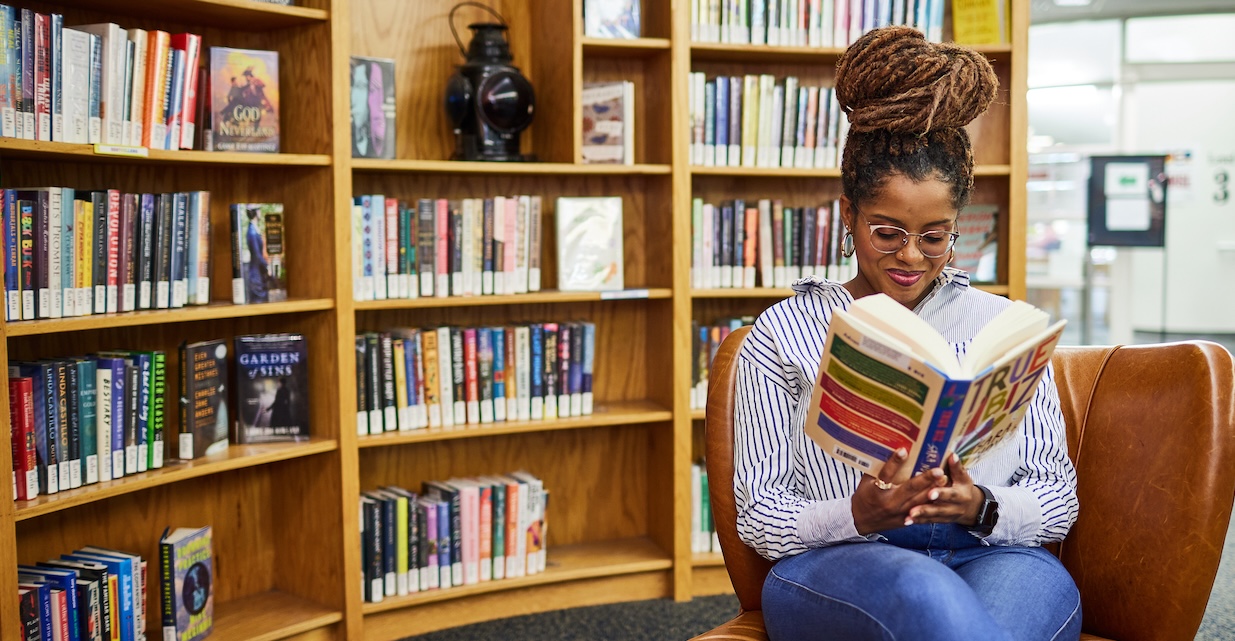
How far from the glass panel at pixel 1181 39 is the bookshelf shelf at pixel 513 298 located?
19.8ft

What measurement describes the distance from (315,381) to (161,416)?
0.40 meters

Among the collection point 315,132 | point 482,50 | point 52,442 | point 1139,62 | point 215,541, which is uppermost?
point 1139,62

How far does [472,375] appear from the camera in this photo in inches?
110

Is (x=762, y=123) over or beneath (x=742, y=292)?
over

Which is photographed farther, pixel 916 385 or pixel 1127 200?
pixel 1127 200

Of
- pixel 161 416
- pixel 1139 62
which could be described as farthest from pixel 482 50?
pixel 1139 62

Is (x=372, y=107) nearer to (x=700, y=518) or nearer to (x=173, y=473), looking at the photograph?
(x=173, y=473)

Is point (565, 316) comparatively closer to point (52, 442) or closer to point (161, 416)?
point (161, 416)

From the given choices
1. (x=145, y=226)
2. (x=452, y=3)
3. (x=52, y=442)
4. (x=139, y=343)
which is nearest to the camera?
(x=52, y=442)

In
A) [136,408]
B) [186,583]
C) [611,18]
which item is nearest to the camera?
[136,408]

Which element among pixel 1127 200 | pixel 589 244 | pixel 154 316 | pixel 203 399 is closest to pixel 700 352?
pixel 589 244

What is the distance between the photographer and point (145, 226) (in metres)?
2.25

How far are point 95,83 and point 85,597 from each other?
1.06 m

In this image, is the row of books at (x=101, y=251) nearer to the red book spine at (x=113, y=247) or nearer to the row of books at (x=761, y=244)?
the red book spine at (x=113, y=247)
